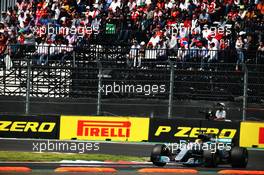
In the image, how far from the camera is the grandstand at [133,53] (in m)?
21.9

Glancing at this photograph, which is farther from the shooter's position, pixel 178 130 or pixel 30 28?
pixel 30 28

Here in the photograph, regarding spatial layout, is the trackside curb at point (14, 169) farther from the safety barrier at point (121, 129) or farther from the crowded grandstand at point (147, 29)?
the crowded grandstand at point (147, 29)

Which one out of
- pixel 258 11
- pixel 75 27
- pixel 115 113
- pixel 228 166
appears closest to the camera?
pixel 228 166

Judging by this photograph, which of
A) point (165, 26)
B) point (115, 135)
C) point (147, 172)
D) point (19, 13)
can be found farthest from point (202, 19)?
point (147, 172)

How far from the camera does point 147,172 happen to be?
14539 millimetres

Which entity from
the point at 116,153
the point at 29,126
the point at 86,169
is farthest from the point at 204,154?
the point at 29,126

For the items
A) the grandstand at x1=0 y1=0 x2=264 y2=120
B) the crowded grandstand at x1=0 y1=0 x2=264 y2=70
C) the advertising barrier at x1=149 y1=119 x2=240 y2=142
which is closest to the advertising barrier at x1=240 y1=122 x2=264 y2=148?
the advertising barrier at x1=149 y1=119 x2=240 y2=142

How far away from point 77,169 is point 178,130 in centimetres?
652

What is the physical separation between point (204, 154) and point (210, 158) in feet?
0.58

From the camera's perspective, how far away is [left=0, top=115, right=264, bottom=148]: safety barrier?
20.5 m

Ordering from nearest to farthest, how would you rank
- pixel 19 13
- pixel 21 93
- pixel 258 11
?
pixel 21 93, pixel 258 11, pixel 19 13

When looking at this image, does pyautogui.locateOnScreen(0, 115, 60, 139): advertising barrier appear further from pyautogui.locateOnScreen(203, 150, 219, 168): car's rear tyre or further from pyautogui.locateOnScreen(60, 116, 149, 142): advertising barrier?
pyautogui.locateOnScreen(203, 150, 219, 168): car's rear tyre

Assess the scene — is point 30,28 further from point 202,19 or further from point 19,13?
point 202,19

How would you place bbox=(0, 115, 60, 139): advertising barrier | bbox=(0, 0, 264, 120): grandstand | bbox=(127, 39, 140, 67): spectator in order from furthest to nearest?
bbox=(127, 39, 140, 67): spectator, bbox=(0, 0, 264, 120): grandstand, bbox=(0, 115, 60, 139): advertising barrier
